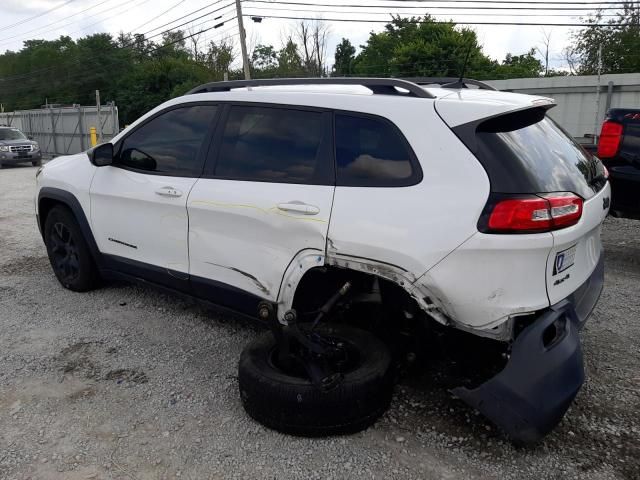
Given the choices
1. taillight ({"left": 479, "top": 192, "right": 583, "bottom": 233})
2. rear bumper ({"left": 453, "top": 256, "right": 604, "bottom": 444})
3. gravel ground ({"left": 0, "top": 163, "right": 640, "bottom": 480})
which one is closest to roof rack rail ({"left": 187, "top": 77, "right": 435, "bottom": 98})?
taillight ({"left": 479, "top": 192, "right": 583, "bottom": 233})

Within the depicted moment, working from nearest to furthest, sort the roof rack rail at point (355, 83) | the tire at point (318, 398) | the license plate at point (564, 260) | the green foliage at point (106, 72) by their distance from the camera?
the license plate at point (564, 260) < the tire at point (318, 398) < the roof rack rail at point (355, 83) < the green foliage at point (106, 72)

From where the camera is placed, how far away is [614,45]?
123ft

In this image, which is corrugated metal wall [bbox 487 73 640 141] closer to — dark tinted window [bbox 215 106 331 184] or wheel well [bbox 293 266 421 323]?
dark tinted window [bbox 215 106 331 184]

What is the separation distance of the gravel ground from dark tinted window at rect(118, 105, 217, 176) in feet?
4.00

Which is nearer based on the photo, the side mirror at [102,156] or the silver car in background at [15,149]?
the side mirror at [102,156]

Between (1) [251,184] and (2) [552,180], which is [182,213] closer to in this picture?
(1) [251,184]

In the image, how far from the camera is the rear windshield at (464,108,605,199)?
8.30ft

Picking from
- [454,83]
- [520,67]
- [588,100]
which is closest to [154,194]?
[454,83]

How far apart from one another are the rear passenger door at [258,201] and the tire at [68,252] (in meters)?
1.54

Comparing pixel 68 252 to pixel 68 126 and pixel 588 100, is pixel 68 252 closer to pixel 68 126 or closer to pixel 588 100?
pixel 588 100

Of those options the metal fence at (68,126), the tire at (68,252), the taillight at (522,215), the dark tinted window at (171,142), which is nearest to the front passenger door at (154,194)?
the dark tinted window at (171,142)

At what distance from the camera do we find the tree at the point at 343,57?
5905 centimetres

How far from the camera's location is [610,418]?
2.93 metres

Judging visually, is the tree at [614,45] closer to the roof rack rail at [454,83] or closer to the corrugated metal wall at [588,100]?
the corrugated metal wall at [588,100]
